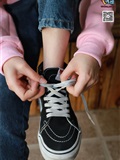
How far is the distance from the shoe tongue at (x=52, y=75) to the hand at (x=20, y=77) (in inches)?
1.0

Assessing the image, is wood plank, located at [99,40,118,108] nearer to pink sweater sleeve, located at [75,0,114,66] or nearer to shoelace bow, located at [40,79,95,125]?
pink sweater sleeve, located at [75,0,114,66]

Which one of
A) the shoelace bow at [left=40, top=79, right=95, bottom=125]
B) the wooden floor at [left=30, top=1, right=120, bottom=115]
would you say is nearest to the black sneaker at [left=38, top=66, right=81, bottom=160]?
the shoelace bow at [left=40, top=79, right=95, bottom=125]

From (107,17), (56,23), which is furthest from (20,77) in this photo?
(107,17)

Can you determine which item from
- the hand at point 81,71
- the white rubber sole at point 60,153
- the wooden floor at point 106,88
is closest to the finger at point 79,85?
the hand at point 81,71

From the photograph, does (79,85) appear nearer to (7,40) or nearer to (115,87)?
(7,40)

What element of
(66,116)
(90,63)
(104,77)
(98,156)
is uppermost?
(90,63)

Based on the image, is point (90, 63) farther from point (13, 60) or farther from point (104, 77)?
point (104, 77)

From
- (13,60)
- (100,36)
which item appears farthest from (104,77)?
(13,60)

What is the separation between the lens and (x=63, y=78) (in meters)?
0.62

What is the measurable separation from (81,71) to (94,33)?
0.39 feet

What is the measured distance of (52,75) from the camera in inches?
25.6

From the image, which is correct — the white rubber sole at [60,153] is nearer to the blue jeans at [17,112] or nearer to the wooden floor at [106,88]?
the blue jeans at [17,112]

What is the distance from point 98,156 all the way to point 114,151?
6 centimetres

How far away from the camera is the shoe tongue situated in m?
0.65
